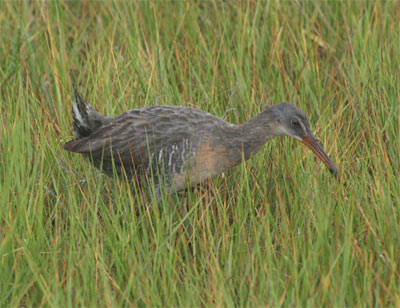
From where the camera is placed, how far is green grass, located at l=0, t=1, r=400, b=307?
3.77m

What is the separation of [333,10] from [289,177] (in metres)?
2.69

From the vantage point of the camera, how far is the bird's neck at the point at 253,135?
4.96 metres

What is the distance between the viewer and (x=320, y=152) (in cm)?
480

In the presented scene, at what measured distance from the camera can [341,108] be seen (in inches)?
219

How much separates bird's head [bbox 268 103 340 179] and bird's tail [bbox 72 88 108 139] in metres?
1.22

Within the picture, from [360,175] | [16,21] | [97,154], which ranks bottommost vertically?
[360,175]

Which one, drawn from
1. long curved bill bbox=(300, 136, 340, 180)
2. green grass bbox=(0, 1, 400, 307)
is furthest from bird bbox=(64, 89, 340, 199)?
green grass bbox=(0, 1, 400, 307)

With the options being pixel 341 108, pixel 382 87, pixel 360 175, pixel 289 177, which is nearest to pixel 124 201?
pixel 289 177

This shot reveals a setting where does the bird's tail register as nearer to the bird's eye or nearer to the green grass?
the green grass

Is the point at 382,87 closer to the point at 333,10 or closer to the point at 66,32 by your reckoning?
the point at 333,10

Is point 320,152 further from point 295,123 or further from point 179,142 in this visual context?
point 179,142

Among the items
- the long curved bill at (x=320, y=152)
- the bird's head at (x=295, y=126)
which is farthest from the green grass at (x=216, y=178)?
the bird's head at (x=295, y=126)

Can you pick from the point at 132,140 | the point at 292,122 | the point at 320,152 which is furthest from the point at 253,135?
the point at 132,140

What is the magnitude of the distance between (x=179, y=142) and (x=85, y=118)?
0.74m
